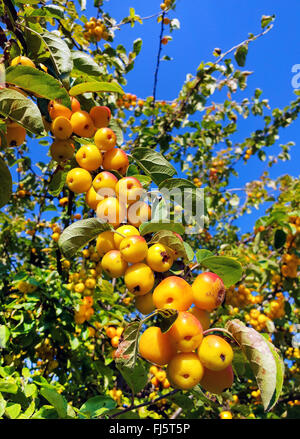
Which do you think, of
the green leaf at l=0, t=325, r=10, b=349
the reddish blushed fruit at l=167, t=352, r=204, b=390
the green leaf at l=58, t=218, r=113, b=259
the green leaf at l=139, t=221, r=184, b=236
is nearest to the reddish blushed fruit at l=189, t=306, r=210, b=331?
the reddish blushed fruit at l=167, t=352, r=204, b=390

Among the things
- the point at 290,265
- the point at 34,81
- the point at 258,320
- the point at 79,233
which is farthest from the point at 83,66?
the point at 258,320

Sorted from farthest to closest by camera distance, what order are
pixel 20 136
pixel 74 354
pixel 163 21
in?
pixel 163 21 → pixel 74 354 → pixel 20 136

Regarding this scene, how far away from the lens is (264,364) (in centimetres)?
71

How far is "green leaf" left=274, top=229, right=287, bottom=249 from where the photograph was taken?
8.65ft

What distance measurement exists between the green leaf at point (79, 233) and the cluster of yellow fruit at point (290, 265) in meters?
2.36

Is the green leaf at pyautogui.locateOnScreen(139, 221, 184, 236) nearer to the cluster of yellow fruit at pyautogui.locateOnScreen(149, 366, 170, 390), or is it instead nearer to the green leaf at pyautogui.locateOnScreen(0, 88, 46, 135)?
the green leaf at pyautogui.locateOnScreen(0, 88, 46, 135)

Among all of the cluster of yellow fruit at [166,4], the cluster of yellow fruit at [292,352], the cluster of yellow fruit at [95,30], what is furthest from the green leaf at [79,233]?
the cluster of yellow fruit at [166,4]

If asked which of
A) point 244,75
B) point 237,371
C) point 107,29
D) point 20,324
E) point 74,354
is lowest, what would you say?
point 74,354

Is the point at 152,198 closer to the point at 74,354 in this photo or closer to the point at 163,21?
the point at 74,354

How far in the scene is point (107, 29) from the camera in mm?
3693

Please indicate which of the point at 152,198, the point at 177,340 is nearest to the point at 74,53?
the point at 152,198

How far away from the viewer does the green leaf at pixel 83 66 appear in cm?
127

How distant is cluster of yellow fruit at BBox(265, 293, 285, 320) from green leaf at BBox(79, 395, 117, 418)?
224cm

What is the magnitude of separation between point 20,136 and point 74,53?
0.49 metres
